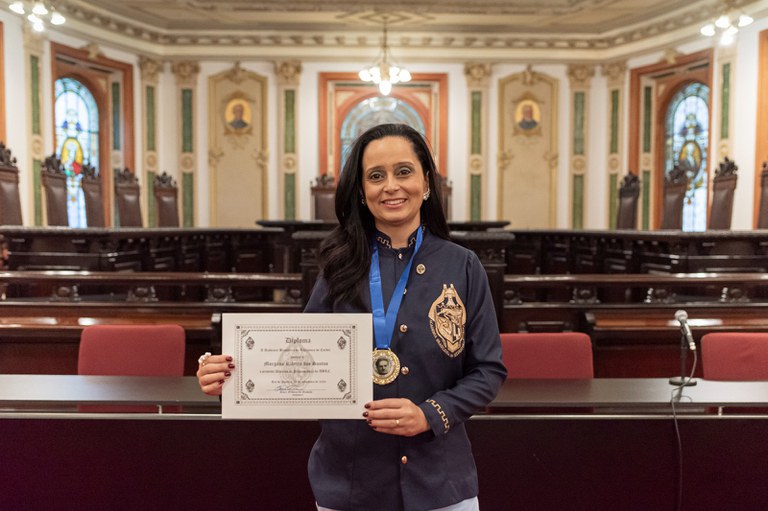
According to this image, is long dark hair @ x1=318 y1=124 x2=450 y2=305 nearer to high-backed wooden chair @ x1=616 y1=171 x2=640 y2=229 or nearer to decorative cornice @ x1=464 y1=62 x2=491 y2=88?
high-backed wooden chair @ x1=616 y1=171 x2=640 y2=229

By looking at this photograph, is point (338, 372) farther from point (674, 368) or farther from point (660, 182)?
point (660, 182)

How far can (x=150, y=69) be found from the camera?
13.4 meters

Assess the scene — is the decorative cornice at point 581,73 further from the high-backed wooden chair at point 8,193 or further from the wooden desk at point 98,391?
the wooden desk at point 98,391

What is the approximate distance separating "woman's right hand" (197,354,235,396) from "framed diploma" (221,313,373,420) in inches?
0.6

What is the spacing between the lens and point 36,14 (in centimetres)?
920

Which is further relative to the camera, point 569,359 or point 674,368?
point 674,368

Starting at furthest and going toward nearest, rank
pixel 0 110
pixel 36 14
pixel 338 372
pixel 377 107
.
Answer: pixel 377 107 < pixel 0 110 < pixel 36 14 < pixel 338 372

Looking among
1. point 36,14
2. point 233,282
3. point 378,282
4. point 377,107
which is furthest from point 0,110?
point 378,282

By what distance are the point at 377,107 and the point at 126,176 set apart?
5539 mm

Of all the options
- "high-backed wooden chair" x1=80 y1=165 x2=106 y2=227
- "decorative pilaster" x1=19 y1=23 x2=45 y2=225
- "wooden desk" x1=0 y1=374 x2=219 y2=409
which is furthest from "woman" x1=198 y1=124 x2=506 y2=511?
"decorative pilaster" x1=19 y1=23 x2=45 y2=225

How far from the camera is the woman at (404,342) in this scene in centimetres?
140

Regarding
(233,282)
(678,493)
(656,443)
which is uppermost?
(233,282)

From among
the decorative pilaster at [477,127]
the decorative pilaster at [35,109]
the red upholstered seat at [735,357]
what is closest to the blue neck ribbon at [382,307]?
the red upholstered seat at [735,357]

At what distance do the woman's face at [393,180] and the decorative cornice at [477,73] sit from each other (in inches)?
511
